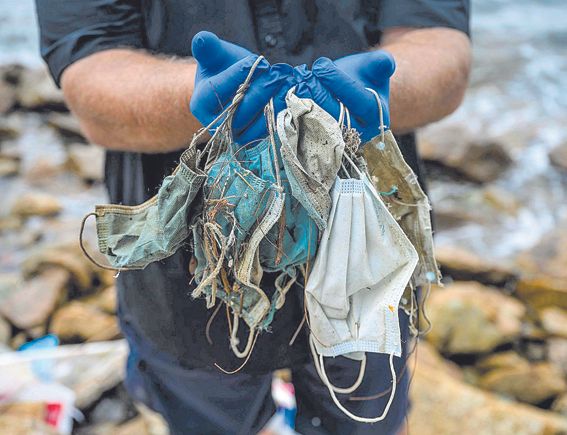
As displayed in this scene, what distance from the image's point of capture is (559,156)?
7.26m

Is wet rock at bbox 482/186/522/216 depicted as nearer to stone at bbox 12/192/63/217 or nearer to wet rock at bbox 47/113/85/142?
stone at bbox 12/192/63/217

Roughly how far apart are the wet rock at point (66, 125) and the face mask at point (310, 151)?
7.05 meters

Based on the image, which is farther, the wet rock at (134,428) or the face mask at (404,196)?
the wet rock at (134,428)

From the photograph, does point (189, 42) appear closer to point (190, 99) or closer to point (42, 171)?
point (190, 99)

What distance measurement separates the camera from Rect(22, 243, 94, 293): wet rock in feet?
14.2

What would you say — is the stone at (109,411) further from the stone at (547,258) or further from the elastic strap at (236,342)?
the stone at (547,258)

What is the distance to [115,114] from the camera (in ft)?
5.42

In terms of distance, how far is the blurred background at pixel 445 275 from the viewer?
9.07ft

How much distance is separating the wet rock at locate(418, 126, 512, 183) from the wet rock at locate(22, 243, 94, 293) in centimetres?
400

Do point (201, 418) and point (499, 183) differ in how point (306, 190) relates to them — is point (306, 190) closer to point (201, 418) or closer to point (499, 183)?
point (201, 418)

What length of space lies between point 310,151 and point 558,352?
3114mm

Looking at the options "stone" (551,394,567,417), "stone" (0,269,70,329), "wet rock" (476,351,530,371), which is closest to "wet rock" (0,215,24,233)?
"stone" (0,269,70,329)

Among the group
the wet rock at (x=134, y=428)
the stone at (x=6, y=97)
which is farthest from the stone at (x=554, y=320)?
the stone at (x=6, y=97)

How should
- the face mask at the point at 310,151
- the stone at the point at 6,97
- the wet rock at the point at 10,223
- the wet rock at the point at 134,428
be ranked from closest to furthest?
the face mask at the point at 310,151 → the wet rock at the point at 134,428 → the wet rock at the point at 10,223 → the stone at the point at 6,97
